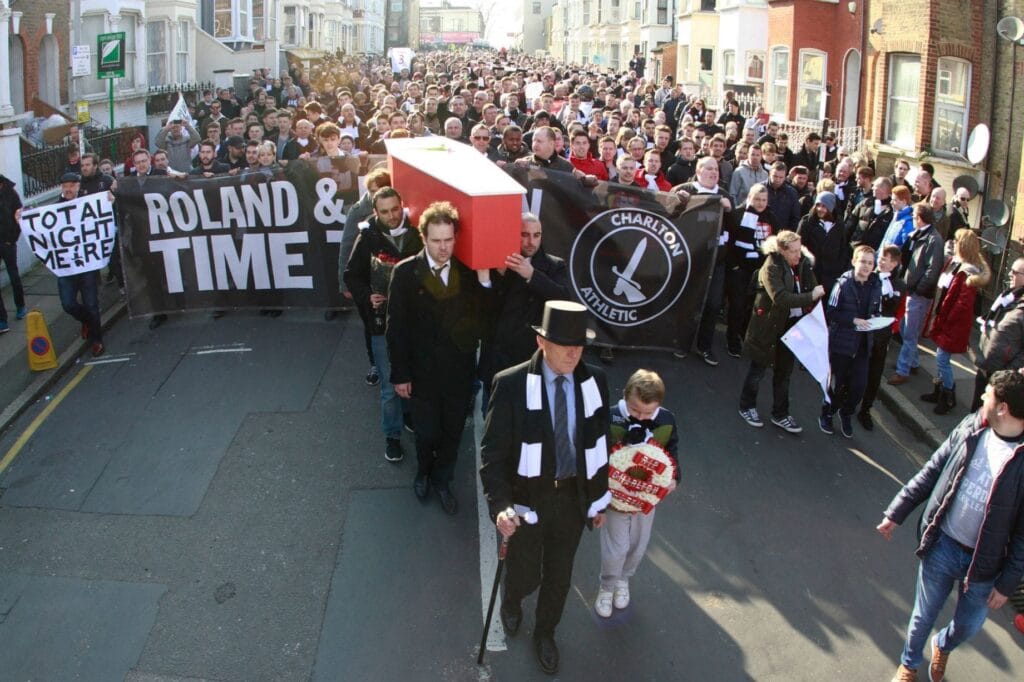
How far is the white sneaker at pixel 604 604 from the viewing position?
5.19m

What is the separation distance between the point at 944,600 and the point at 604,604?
176cm

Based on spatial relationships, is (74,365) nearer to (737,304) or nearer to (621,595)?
(621,595)

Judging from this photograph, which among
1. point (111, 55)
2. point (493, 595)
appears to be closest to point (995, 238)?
point (493, 595)

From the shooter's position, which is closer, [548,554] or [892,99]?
[548,554]

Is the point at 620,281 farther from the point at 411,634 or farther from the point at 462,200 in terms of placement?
the point at 411,634

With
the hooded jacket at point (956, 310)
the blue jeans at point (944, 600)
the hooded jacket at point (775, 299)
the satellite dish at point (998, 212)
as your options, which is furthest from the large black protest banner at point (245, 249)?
the satellite dish at point (998, 212)

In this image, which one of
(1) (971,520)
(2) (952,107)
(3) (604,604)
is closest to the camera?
(1) (971,520)

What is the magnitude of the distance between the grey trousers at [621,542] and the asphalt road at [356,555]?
0.27m

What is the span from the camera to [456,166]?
6.46 meters

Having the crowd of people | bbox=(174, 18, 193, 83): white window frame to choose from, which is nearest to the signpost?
the crowd of people

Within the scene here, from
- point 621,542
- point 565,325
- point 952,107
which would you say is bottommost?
point 621,542

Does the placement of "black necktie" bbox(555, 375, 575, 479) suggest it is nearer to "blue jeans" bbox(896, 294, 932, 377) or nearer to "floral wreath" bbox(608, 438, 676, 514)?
Result: "floral wreath" bbox(608, 438, 676, 514)

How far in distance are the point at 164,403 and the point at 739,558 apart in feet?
16.7

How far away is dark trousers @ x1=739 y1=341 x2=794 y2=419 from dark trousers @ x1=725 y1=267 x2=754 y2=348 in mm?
1491
